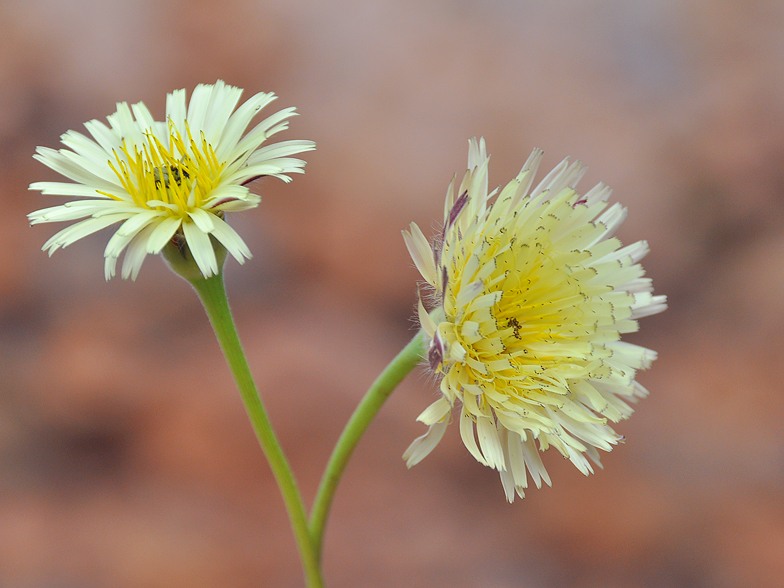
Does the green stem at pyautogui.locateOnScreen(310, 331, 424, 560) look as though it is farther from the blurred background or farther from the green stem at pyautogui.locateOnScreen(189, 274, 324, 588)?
the blurred background

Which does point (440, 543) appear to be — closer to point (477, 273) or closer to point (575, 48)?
point (477, 273)

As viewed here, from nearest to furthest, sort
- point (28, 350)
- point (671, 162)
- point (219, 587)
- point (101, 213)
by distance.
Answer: point (101, 213) → point (219, 587) → point (28, 350) → point (671, 162)

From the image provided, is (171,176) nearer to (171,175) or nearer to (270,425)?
(171,175)

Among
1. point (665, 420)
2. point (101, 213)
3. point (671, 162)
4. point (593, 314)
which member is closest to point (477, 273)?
point (593, 314)

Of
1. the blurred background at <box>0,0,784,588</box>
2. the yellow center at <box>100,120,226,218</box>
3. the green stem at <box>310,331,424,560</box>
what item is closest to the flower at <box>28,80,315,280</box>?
the yellow center at <box>100,120,226,218</box>

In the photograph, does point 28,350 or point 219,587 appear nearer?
point 219,587

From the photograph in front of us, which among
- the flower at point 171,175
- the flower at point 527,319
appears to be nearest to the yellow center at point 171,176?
the flower at point 171,175

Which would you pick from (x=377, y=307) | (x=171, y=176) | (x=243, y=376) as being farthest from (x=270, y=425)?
(x=377, y=307)
